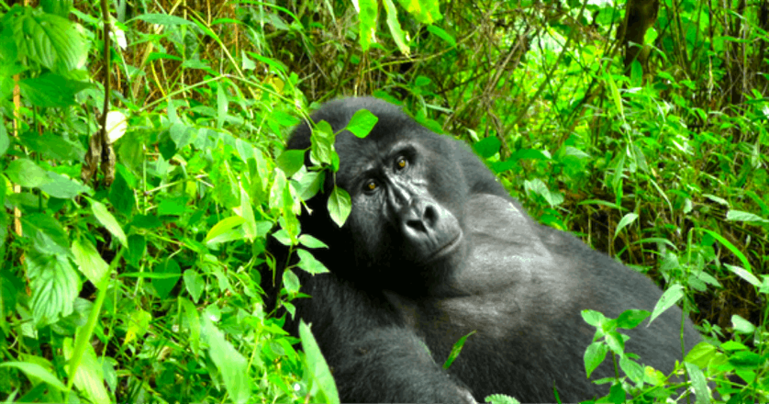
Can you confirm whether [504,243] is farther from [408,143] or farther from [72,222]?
[72,222]

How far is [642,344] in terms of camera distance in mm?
2340

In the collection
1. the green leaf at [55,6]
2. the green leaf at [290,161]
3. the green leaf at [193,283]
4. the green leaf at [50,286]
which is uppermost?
the green leaf at [55,6]

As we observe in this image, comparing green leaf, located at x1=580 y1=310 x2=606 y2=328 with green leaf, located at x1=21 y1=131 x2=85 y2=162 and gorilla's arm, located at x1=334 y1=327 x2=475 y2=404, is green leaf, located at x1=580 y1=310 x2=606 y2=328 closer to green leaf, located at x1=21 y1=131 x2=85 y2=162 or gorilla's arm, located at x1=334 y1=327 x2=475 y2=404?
gorilla's arm, located at x1=334 y1=327 x2=475 y2=404

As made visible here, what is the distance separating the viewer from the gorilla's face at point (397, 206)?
89.4 inches

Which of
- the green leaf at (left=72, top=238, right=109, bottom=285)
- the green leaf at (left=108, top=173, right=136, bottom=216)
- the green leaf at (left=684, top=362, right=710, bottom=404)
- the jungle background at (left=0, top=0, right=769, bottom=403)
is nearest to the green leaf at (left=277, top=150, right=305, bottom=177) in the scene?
the jungle background at (left=0, top=0, right=769, bottom=403)

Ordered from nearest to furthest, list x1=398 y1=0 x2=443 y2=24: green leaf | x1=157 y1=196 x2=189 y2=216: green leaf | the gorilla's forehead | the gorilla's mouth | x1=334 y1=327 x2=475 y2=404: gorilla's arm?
x1=398 y1=0 x2=443 y2=24: green leaf, x1=157 y1=196 x2=189 y2=216: green leaf, x1=334 y1=327 x2=475 y2=404: gorilla's arm, the gorilla's mouth, the gorilla's forehead

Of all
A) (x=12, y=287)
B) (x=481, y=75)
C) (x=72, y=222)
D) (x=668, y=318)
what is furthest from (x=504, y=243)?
(x=481, y=75)

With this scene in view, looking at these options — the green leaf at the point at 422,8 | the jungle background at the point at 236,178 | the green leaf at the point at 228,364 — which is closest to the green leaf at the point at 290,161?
the jungle background at the point at 236,178

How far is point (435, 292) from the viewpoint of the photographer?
2355mm

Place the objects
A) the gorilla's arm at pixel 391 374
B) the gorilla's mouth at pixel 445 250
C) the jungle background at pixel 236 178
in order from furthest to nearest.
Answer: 1. the gorilla's mouth at pixel 445 250
2. the gorilla's arm at pixel 391 374
3. the jungle background at pixel 236 178

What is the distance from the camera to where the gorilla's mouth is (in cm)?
226

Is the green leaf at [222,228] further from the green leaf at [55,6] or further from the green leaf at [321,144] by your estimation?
the green leaf at [55,6]

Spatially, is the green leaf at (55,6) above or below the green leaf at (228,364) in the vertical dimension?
above

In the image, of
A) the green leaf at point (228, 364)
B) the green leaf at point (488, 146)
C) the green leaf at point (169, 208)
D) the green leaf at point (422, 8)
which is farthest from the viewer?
the green leaf at point (488, 146)
